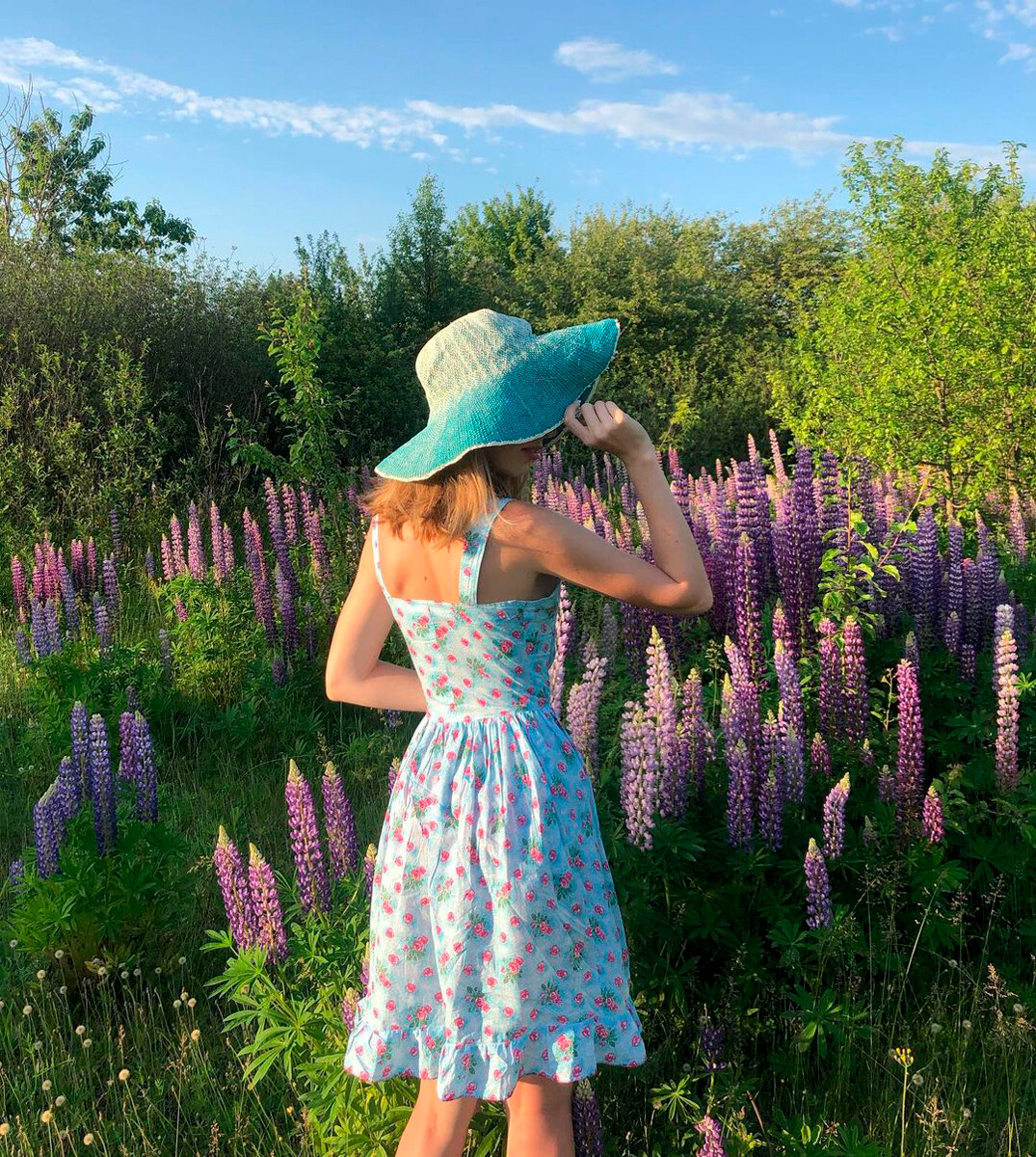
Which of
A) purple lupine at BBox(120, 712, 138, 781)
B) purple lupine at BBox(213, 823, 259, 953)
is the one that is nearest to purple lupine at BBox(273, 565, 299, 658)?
purple lupine at BBox(120, 712, 138, 781)

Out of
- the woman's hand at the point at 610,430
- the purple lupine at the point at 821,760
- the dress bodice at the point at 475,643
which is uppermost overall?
the woman's hand at the point at 610,430

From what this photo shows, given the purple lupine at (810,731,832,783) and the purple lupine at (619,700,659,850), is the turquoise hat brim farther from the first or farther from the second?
the purple lupine at (810,731,832,783)

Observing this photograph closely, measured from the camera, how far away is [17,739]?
6668 millimetres

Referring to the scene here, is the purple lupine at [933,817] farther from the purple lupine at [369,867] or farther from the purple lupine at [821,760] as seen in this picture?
the purple lupine at [369,867]

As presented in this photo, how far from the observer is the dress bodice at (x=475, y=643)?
244cm

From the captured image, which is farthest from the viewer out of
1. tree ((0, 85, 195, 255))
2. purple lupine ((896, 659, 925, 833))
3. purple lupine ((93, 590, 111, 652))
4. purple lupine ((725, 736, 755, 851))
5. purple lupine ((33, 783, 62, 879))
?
tree ((0, 85, 195, 255))

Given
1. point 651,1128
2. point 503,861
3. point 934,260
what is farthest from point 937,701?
point 934,260

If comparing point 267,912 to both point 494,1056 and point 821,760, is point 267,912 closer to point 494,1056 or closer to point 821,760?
point 494,1056

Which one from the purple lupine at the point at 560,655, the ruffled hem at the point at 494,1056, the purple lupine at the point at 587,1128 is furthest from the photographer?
the purple lupine at the point at 560,655

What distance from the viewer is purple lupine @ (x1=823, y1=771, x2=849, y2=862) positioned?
338cm

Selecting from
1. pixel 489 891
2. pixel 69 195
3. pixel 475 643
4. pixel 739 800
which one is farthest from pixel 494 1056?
pixel 69 195

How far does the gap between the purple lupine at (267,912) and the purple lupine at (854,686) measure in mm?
2279

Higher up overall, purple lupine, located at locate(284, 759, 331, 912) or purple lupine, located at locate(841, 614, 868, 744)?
purple lupine, located at locate(841, 614, 868, 744)

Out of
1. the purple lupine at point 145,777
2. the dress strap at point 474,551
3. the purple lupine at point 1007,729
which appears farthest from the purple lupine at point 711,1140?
the purple lupine at point 145,777
